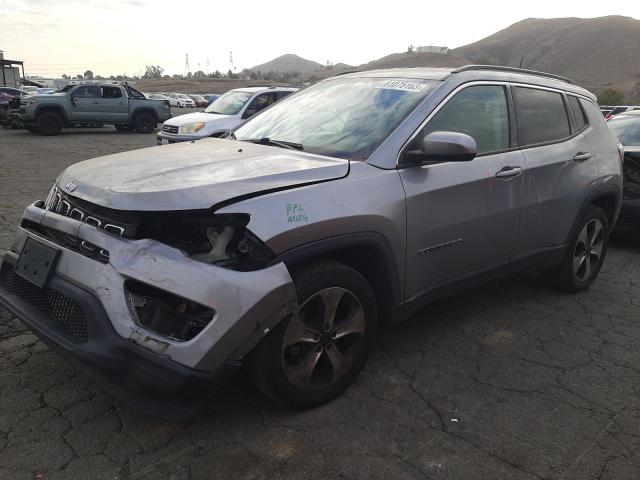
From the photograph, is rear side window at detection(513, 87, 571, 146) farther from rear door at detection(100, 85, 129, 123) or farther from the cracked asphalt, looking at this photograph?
rear door at detection(100, 85, 129, 123)

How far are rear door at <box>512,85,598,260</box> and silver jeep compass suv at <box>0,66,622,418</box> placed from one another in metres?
0.02

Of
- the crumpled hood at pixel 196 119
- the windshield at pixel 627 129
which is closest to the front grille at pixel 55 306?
the windshield at pixel 627 129

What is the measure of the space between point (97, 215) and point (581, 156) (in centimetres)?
370

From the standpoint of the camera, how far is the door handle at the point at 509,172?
3.60 m

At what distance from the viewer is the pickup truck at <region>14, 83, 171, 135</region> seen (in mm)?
17484

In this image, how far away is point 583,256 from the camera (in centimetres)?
471

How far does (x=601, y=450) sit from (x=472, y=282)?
1.29 metres

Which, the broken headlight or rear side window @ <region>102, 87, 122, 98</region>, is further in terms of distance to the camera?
rear side window @ <region>102, 87, 122, 98</region>

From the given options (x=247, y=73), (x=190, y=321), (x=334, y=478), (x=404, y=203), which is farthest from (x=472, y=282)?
(x=247, y=73)

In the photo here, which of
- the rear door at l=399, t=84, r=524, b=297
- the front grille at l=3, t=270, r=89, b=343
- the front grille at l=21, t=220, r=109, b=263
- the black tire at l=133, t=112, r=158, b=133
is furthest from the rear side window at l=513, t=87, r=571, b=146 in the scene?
the black tire at l=133, t=112, r=158, b=133

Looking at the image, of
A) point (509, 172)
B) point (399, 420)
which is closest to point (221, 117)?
point (509, 172)

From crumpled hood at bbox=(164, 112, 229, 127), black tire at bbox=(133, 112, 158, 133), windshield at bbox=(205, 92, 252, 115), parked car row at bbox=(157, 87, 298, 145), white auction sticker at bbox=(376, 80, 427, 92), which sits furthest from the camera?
black tire at bbox=(133, 112, 158, 133)

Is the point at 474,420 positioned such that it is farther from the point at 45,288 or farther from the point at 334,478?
the point at 45,288

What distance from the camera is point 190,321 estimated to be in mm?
2322
